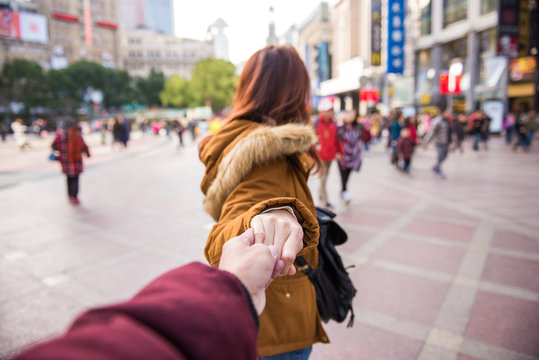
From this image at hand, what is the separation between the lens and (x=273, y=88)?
1431 millimetres

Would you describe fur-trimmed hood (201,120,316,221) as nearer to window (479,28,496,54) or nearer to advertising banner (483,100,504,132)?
advertising banner (483,100,504,132)

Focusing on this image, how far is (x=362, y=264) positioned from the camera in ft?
12.6

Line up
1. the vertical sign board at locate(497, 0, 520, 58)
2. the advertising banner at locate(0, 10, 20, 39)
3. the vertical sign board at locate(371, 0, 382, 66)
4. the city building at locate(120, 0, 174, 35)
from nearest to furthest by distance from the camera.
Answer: the vertical sign board at locate(497, 0, 520, 58)
the vertical sign board at locate(371, 0, 382, 66)
the advertising banner at locate(0, 10, 20, 39)
the city building at locate(120, 0, 174, 35)

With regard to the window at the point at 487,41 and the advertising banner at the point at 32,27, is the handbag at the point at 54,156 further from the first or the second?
the advertising banner at the point at 32,27

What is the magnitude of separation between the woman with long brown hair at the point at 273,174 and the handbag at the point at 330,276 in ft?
0.37

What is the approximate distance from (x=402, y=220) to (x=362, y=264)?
1924 millimetres

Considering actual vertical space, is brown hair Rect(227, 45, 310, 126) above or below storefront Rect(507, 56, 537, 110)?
below

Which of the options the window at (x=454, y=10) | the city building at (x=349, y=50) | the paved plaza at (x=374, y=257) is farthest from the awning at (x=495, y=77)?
the paved plaza at (x=374, y=257)

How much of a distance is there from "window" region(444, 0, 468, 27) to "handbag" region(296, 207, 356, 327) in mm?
28945

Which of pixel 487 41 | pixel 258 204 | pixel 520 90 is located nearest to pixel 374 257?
pixel 258 204

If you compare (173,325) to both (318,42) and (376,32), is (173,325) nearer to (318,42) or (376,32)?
(376,32)

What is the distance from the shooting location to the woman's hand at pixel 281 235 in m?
0.83

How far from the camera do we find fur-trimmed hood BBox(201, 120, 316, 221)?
1230mm

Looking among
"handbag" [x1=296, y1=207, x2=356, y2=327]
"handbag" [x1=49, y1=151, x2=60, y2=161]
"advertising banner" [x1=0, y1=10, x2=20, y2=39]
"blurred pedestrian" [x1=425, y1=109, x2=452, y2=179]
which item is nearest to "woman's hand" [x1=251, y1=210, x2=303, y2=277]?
"handbag" [x1=296, y1=207, x2=356, y2=327]
